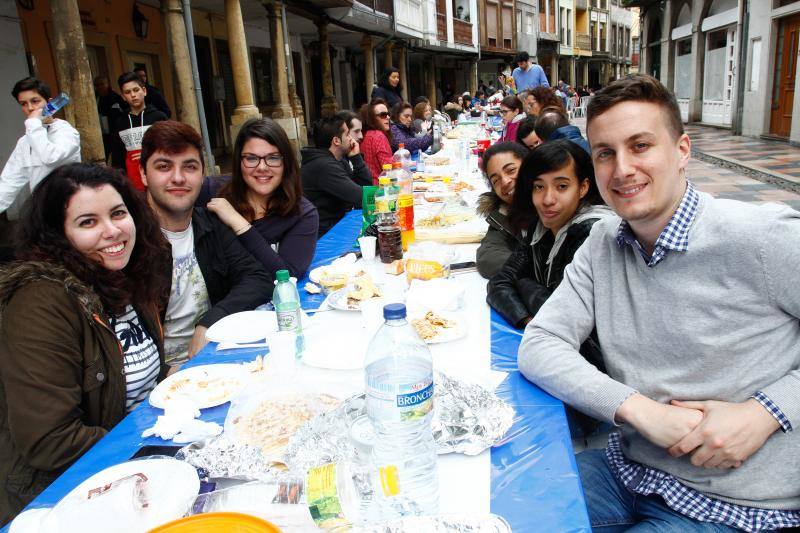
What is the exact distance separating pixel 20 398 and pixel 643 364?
1731 millimetres

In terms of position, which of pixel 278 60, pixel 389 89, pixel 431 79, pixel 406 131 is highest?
pixel 431 79

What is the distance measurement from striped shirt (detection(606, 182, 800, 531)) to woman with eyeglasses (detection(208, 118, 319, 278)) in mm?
1924

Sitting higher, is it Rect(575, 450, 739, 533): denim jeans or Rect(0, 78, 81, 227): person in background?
Rect(0, 78, 81, 227): person in background

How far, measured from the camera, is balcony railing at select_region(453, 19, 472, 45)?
25.7m

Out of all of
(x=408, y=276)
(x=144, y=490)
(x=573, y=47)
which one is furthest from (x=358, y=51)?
(x=573, y=47)

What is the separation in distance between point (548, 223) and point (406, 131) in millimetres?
6604

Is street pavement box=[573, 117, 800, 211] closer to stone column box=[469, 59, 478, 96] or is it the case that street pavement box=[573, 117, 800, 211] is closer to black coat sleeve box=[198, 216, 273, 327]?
black coat sleeve box=[198, 216, 273, 327]

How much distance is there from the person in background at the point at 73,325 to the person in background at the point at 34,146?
3.57 m

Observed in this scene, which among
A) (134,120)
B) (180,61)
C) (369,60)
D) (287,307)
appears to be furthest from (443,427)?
(369,60)

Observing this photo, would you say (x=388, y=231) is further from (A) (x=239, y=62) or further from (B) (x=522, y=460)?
(A) (x=239, y=62)

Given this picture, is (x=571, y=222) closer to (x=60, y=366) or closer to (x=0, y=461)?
(x=60, y=366)

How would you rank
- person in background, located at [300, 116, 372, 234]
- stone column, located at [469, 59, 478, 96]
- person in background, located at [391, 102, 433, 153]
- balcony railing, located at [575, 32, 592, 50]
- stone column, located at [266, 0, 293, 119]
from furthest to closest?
balcony railing, located at [575, 32, 592, 50], stone column, located at [469, 59, 478, 96], stone column, located at [266, 0, 293, 119], person in background, located at [391, 102, 433, 153], person in background, located at [300, 116, 372, 234]

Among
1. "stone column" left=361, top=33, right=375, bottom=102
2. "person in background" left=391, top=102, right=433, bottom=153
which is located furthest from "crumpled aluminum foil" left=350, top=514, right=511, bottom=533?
"stone column" left=361, top=33, right=375, bottom=102

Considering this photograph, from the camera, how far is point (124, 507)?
3.31 feet
